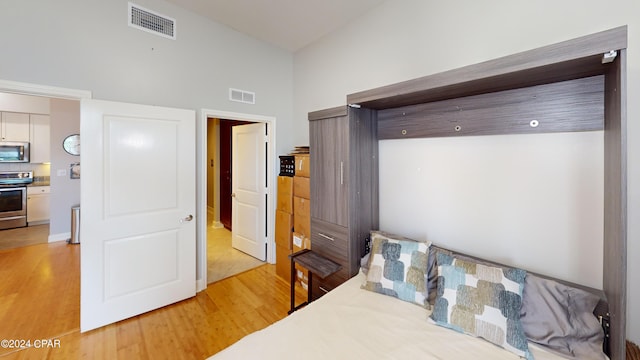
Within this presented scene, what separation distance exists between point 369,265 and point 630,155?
157cm

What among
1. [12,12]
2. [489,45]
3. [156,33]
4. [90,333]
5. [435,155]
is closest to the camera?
[489,45]

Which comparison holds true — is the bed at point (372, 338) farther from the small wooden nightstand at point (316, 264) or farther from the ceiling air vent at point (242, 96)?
the ceiling air vent at point (242, 96)

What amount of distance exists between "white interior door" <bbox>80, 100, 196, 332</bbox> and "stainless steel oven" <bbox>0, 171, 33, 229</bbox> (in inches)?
193

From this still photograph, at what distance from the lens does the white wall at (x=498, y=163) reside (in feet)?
4.54

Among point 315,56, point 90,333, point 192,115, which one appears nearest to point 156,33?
point 192,115

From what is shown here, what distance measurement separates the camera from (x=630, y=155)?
1312mm

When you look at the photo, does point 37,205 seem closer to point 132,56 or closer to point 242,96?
point 132,56

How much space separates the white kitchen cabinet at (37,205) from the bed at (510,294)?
22.2ft

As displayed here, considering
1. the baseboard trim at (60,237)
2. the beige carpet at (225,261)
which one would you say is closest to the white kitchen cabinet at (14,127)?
the baseboard trim at (60,237)

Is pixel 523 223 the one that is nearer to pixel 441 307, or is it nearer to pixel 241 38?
pixel 441 307

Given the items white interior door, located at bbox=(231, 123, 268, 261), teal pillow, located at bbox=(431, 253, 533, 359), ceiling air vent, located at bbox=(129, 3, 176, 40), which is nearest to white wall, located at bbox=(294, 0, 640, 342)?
teal pillow, located at bbox=(431, 253, 533, 359)

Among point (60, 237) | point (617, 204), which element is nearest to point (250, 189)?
point (617, 204)

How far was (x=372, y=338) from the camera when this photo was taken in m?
1.32

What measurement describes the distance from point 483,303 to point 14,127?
803cm
